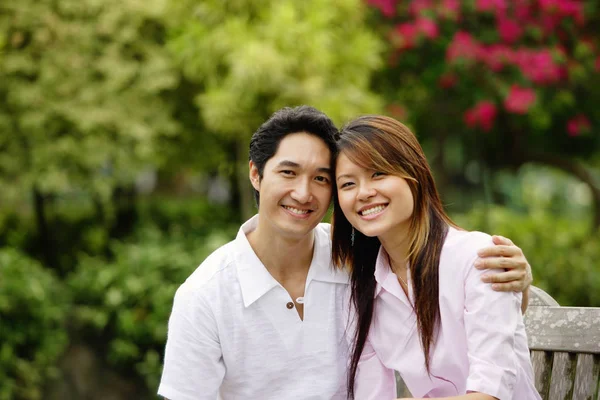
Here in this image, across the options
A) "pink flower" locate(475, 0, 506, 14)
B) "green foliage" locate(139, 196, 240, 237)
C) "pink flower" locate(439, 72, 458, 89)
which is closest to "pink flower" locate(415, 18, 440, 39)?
"pink flower" locate(475, 0, 506, 14)

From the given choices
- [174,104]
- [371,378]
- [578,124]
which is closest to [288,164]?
[371,378]

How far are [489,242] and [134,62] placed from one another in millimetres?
5248

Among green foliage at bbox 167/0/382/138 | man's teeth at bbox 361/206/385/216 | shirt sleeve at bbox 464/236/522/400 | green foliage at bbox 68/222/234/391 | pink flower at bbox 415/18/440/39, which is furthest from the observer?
pink flower at bbox 415/18/440/39

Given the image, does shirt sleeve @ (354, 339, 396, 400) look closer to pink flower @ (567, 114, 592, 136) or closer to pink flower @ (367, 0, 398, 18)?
pink flower @ (367, 0, 398, 18)

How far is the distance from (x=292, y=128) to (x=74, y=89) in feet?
→ 15.2

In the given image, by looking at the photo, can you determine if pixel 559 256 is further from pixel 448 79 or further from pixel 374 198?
pixel 374 198

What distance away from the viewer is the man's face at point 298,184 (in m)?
2.49

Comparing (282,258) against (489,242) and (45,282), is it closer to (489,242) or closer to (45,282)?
(489,242)

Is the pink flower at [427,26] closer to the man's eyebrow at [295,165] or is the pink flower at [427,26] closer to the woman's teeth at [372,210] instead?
the man's eyebrow at [295,165]

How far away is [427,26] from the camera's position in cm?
683

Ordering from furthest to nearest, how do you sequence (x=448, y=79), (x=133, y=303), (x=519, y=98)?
(x=448, y=79) → (x=519, y=98) → (x=133, y=303)

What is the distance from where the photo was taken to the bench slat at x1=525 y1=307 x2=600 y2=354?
94.1 inches

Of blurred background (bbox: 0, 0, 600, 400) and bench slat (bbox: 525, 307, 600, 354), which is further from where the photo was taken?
blurred background (bbox: 0, 0, 600, 400)

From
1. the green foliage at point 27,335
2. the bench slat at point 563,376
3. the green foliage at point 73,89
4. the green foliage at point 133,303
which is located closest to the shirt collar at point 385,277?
the bench slat at point 563,376
